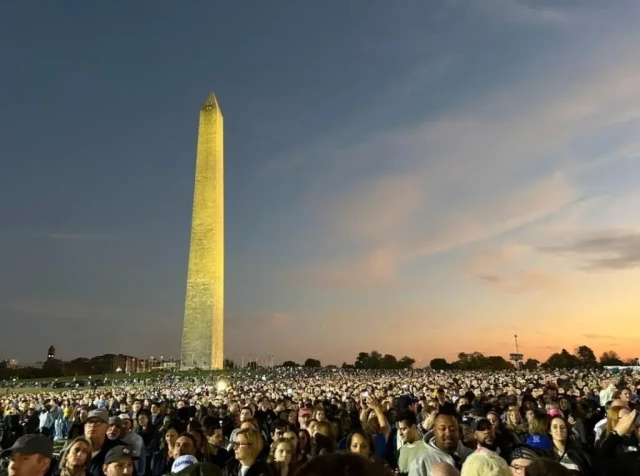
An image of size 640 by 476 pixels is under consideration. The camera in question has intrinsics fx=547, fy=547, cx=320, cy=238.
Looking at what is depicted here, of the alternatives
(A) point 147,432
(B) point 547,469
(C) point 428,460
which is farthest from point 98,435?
(B) point 547,469

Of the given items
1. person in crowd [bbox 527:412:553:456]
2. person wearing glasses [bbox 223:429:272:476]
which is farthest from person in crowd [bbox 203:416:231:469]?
person in crowd [bbox 527:412:553:456]

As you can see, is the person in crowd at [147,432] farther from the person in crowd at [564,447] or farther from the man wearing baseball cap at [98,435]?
the person in crowd at [564,447]

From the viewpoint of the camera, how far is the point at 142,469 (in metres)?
7.13

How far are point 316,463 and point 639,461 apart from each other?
337cm

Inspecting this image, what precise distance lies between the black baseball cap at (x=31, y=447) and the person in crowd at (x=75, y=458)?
664mm

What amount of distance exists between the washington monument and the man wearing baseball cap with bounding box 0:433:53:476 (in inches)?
1734

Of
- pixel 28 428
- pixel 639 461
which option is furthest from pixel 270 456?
pixel 28 428

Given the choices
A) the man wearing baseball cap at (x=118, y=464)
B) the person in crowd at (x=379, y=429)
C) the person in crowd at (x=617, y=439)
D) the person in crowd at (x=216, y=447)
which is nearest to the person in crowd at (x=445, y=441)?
the person in crowd at (x=617, y=439)

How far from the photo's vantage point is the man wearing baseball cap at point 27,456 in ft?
12.7

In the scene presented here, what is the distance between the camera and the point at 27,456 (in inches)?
153

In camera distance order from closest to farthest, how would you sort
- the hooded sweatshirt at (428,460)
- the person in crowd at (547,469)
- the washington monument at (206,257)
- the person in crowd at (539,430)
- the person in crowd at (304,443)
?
the person in crowd at (547,469) → the hooded sweatshirt at (428,460) → the person in crowd at (539,430) → the person in crowd at (304,443) → the washington monument at (206,257)

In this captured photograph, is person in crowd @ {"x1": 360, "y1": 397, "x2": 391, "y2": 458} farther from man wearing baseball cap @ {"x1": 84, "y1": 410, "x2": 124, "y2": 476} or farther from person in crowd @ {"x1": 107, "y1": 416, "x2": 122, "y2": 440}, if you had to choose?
person in crowd @ {"x1": 107, "y1": 416, "x2": 122, "y2": 440}

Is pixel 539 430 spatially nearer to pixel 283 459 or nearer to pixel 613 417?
pixel 613 417

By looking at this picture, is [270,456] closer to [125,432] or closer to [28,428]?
[125,432]
